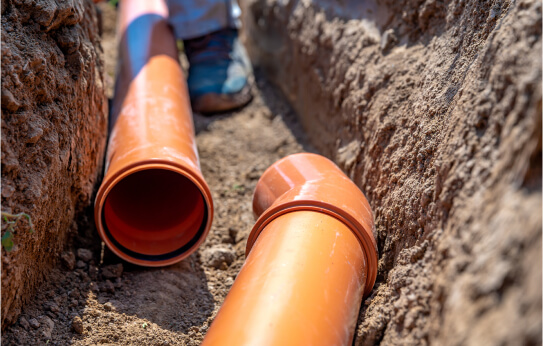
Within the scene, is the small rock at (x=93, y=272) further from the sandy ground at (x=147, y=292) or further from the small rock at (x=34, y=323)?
the small rock at (x=34, y=323)

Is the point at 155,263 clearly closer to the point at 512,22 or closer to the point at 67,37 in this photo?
the point at 67,37

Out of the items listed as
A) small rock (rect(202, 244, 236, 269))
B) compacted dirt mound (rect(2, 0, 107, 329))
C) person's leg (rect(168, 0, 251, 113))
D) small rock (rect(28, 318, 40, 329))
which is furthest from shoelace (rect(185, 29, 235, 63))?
small rock (rect(28, 318, 40, 329))

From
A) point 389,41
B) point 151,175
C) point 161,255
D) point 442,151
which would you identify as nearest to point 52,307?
point 161,255

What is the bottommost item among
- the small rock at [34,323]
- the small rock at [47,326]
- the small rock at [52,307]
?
the small rock at [52,307]

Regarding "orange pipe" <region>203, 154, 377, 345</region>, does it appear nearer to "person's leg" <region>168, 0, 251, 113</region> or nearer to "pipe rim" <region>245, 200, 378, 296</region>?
"pipe rim" <region>245, 200, 378, 296</region>

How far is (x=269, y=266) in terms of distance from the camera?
160cm

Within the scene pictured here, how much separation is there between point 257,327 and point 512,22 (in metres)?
1.12

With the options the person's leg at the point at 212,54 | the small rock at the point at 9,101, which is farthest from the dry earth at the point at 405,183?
the small rock at the point at 9,101

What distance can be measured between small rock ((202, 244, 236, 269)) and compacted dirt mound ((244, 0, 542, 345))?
26.7 inches

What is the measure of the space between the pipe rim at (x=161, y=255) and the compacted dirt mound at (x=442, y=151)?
698 millimetres

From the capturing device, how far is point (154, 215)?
2.41m

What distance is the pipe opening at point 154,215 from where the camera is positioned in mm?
2207

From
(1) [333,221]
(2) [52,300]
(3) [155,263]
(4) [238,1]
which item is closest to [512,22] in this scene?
(1) [333,221]

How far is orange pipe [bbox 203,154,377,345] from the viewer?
143cm
